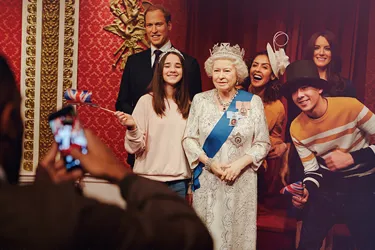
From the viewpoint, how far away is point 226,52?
4316 mm

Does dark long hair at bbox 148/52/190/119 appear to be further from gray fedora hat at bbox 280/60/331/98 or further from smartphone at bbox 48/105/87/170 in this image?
smartphone at bbox 48/105/87/170

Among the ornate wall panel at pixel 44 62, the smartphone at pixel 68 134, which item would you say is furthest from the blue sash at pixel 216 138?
the smartphone at pixel 68 134

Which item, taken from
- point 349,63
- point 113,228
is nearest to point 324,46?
point 349,63

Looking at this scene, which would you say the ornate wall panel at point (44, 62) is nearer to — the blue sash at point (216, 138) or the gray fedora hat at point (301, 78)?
the blue sash at point (216, 138)

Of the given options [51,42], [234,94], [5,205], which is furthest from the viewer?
[51,42]

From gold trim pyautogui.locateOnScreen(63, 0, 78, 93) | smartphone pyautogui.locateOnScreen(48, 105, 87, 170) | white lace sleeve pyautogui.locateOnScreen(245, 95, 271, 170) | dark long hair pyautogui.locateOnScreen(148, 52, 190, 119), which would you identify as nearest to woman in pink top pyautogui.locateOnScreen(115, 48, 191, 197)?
dark long hair pyautogui.locateOnScreen(148, 52, 190, 119)

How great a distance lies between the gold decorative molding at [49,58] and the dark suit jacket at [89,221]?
170 inches

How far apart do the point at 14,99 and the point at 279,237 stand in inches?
166

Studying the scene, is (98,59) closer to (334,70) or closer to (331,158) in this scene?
(334,70)

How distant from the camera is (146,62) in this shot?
190 inches

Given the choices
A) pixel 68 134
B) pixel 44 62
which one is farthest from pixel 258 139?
pixel 68 134

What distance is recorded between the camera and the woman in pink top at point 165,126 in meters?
4.40

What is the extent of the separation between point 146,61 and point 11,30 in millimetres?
1373

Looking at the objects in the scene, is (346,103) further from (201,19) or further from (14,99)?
(14,99)
